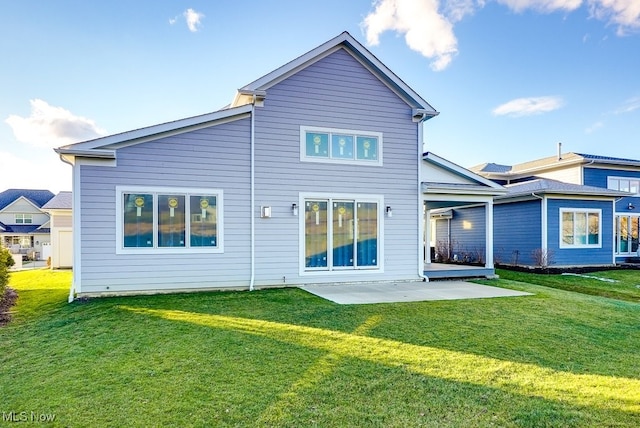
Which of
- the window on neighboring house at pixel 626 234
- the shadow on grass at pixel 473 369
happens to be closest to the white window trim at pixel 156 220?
the shadow on grass at pixel 473 369

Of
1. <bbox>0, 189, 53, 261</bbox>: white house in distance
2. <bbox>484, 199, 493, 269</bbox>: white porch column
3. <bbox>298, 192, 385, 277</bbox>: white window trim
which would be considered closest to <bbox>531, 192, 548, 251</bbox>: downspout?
<bbox>484, 199, 493, 269</bbox>: white porch column

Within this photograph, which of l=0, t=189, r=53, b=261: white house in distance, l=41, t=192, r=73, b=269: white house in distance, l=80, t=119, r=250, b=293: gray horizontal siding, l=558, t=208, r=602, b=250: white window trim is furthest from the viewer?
l=0, t=189, r=53, b=261: white house in distance

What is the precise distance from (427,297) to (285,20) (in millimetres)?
10724

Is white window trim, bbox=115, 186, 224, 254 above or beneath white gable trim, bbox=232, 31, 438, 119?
beneath

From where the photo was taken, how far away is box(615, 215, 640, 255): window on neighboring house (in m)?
18.3

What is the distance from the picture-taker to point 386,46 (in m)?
16.1

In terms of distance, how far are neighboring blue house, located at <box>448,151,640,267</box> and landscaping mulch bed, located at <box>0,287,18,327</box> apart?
574 inches

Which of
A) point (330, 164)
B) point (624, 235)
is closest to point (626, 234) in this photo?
point (624, 235)

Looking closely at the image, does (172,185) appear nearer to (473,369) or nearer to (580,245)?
(473,369)

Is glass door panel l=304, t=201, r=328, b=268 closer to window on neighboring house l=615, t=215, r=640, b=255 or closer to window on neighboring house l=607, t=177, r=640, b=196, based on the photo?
window on neighboring house l=615, t=215, r=640, b=255

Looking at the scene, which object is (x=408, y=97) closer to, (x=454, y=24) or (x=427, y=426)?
(x=454, y=24)

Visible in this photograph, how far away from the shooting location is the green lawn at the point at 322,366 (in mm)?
3092

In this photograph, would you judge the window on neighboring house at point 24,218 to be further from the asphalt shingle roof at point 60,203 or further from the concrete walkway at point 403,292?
the concrete walkway at point 403,292

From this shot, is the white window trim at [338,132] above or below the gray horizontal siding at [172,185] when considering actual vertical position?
above
